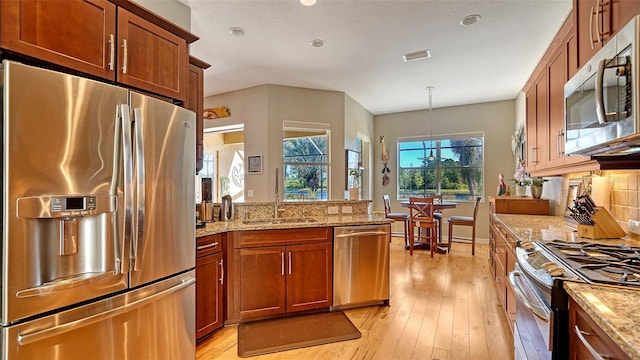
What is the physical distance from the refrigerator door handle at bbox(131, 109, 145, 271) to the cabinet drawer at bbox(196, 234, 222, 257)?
665 millimetres

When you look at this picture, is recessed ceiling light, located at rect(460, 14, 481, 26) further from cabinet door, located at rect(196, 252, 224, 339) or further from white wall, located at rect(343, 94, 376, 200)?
cabinet door, located at rect(196, 252, 224, 339)

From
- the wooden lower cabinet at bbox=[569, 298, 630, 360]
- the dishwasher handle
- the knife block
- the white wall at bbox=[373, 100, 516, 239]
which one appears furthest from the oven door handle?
the white wall at bbox=[373, 100, 516, 239]

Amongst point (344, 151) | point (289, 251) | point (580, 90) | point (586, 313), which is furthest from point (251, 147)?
point (586, 313)

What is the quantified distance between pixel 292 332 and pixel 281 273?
48 centimetres

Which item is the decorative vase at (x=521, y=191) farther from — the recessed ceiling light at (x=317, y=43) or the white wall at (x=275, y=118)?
the recessed ceiling light at (x=317, y=43)

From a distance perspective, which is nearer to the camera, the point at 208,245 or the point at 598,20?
the point at 598,20

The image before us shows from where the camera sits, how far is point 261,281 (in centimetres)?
257

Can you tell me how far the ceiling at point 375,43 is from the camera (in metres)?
2.64

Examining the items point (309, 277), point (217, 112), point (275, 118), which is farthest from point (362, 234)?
point (217, 112)

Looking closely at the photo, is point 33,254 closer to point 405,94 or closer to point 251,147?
point 251,147

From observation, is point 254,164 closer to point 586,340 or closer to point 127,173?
point 127,173

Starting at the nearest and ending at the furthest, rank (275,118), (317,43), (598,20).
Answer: (598,20) → (317,43) → (275,118)

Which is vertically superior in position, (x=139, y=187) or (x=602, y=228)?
(x=139, y=187)

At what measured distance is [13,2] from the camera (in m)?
1.21
